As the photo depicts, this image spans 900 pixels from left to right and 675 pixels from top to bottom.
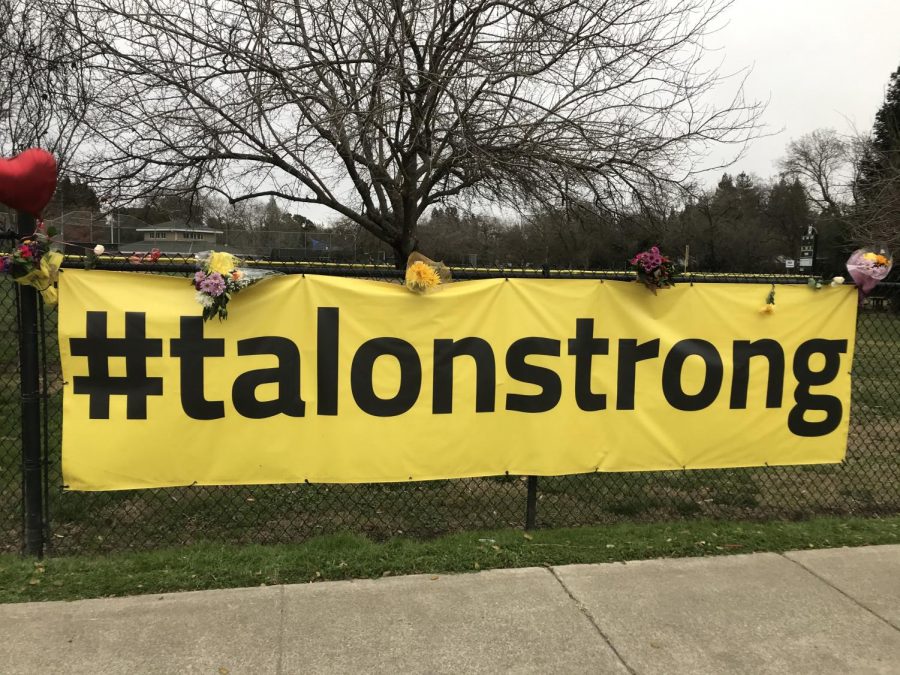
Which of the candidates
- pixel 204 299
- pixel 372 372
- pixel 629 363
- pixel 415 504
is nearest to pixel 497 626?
pixel 372 372

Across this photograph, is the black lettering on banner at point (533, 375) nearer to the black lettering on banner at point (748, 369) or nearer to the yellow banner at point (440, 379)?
the yellow banner at point (440, 379)

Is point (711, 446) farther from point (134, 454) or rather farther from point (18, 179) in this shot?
point (18, 179)

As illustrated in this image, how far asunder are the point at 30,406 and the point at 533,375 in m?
2.77

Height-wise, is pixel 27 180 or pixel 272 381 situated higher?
pixel 27 180

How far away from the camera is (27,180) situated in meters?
3.04

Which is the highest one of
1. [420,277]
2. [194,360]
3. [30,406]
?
[420,277]

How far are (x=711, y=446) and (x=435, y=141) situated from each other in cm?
609

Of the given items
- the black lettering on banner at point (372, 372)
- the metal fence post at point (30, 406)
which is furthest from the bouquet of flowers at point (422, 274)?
the metal fence post at point (30, 406)

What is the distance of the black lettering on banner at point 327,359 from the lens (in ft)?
11.7

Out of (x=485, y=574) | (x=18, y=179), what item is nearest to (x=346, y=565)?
(x=485, y=574)

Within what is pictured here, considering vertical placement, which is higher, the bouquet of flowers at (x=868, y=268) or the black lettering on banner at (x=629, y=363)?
the bouquet of flowers at (x=868, y=268)

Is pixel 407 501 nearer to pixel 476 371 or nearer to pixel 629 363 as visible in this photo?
pixel 476 371

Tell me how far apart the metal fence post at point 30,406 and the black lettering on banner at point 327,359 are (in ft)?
4.76

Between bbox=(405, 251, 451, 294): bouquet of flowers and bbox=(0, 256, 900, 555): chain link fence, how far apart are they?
16 centimetres
